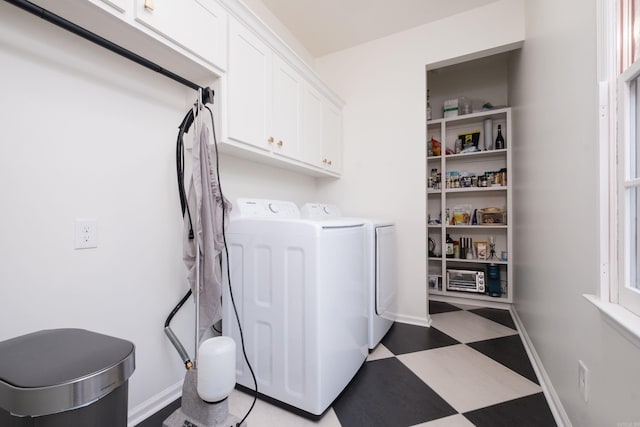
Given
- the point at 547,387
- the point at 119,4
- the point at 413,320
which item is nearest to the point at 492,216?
the point at 413,320

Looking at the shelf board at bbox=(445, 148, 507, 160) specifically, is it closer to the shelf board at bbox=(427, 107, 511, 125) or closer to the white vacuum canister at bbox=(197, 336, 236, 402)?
the shelf board at bbox=(427, 107, 511, 125)

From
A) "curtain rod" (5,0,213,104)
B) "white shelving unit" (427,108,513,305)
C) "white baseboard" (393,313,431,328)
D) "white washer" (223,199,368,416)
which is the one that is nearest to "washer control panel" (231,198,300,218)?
"white washer" (223,199,368,416)

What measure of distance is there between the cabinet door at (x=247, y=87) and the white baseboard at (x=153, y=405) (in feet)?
4.62

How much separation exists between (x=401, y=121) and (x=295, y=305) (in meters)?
2.04

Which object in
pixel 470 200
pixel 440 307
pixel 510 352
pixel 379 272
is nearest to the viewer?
pixel 510 352

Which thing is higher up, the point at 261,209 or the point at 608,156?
the point at 608,156

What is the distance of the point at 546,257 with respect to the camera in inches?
63.6

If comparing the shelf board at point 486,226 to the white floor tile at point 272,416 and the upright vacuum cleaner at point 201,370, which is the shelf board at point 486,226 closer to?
the white floor tile at point 272,416

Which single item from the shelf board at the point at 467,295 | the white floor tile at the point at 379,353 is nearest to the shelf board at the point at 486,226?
the shelf board at the point at 467,295

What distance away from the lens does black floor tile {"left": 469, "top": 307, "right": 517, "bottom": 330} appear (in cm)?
252

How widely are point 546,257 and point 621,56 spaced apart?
3.61 ft

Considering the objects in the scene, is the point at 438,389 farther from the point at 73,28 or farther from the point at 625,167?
the point at 73,28

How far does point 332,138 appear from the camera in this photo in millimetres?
2691

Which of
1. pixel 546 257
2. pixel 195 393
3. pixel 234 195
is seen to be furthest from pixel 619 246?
pixel 234 195
